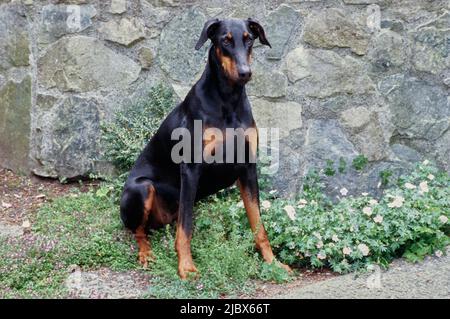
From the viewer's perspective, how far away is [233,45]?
3.63 m

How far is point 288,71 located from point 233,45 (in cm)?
146

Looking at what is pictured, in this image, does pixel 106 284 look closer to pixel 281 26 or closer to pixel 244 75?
pixel 244 75

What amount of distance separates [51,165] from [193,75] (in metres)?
1.40

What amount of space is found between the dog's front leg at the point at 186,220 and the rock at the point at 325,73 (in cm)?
152

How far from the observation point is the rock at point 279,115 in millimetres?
5066

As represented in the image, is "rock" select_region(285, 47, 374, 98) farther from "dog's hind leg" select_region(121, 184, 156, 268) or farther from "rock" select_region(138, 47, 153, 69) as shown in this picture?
A: "dog's hind leg" select_region(121, 184, 156, 268)

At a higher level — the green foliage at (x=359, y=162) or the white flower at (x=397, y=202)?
the green foliage at (x=359, y=162)

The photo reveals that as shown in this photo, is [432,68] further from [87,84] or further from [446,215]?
[87,84]

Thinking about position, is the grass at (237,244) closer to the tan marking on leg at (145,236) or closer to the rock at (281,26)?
the tan marking on leg at (145,236)

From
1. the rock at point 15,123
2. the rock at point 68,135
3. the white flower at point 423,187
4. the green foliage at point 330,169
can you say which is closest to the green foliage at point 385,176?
the green foliage at point 330,169

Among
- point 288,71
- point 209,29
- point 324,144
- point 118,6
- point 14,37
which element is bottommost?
point 324,144

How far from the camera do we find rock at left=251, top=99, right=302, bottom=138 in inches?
199

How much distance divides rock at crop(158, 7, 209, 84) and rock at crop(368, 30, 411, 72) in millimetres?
1277

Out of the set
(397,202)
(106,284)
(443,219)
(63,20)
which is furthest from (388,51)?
(106,284)
